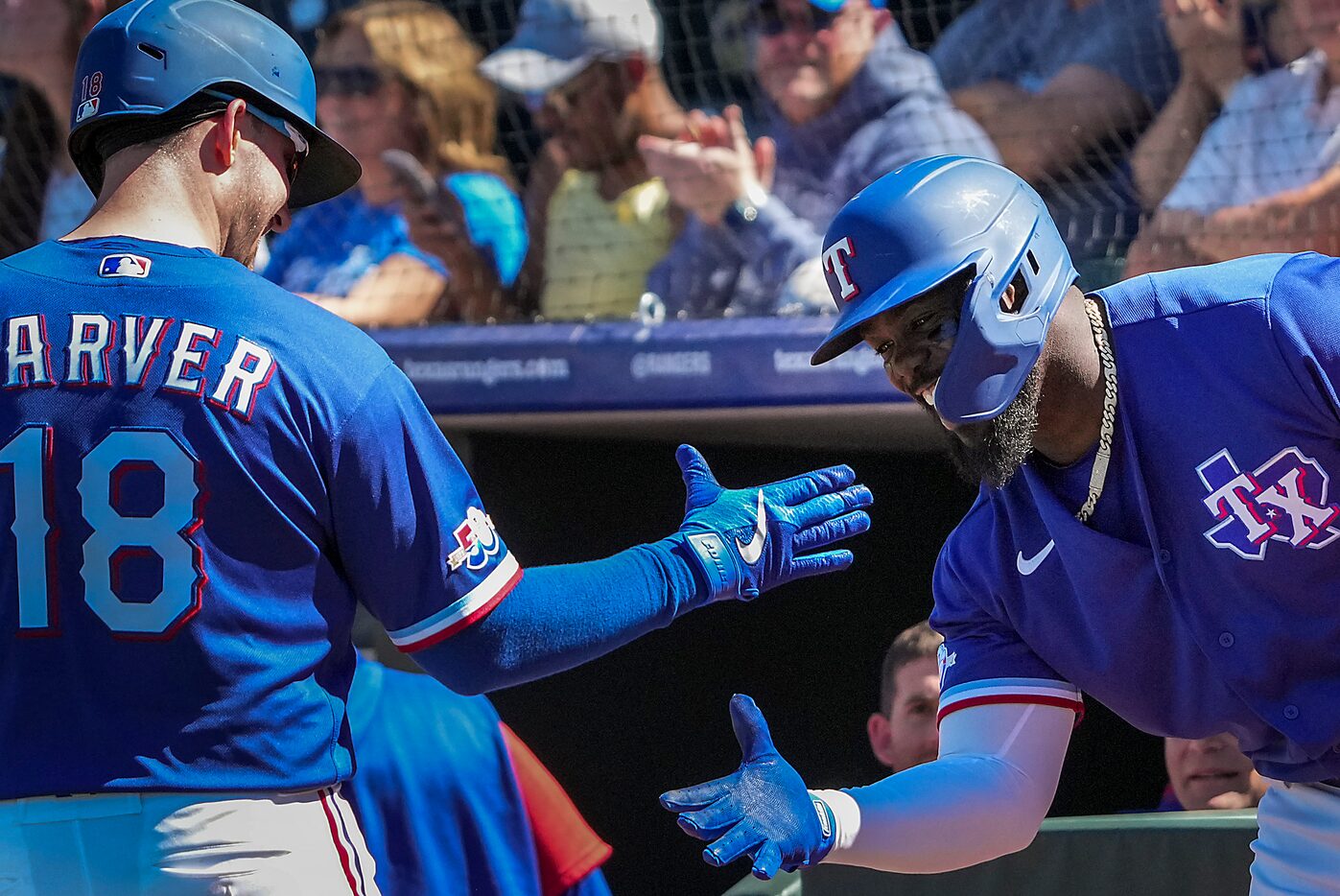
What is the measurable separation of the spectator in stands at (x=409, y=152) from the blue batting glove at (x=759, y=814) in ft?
8.09

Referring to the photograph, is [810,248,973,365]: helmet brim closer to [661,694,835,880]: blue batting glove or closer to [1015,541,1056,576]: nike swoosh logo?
[1015,541,1056,576]: nike swoosh logo

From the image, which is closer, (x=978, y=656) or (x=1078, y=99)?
(x=978, y=656)

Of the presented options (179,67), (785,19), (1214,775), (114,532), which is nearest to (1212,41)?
(785,19)

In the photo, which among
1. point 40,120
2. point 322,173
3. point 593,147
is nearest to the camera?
point 322,173

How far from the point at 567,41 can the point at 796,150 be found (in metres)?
0.71

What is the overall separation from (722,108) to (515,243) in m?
0.68

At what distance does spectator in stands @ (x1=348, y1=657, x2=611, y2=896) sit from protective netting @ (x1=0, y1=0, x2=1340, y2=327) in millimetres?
1054

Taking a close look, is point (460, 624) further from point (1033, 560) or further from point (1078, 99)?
point (1078, 99)

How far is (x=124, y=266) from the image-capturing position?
5.22ft

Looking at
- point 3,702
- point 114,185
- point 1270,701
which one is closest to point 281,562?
point 3,702

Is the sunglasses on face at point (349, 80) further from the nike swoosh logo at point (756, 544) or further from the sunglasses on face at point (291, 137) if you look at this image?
the nike swoosh logo at point (756, 544)

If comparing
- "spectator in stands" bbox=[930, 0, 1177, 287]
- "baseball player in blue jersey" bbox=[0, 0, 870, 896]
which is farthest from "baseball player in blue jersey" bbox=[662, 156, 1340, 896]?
"spectator in stands" bbox=[930, 0, 1177, 287]

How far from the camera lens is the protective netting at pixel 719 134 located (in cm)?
330

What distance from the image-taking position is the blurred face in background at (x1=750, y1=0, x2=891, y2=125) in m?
3.69
